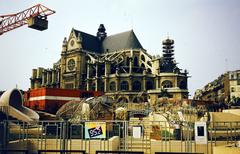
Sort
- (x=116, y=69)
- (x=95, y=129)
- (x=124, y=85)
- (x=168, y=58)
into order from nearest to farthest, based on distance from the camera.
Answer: (x=95, y=129)
(x=124, y=85)
(x=116, y=69)
(x=168, y=58)

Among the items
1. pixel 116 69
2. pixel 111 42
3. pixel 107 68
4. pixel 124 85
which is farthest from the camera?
pixel 111 42

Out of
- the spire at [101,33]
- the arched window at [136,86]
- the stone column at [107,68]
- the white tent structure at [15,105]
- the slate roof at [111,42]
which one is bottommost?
the white tent structure at [15,105]

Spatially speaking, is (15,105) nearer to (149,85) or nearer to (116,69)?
(116,69)

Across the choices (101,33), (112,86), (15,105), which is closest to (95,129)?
(15,105)

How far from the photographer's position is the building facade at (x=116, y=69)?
69.0m

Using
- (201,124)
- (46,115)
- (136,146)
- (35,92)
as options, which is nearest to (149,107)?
(46,115)

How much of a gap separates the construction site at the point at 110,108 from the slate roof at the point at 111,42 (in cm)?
28

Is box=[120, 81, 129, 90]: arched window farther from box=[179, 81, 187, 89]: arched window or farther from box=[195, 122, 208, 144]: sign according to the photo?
box=[195, 122, 208, 144]: sign

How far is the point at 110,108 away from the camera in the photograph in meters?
39.7

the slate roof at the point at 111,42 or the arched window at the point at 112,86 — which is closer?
the arched window at the point at 112,86

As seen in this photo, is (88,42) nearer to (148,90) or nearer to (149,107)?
(148,90)

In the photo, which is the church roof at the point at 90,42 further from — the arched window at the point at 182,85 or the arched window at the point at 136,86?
the arched window at the point at 182,85

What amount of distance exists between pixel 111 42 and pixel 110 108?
4919cm

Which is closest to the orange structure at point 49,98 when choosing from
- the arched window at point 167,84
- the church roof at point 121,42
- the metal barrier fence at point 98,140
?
the arched window at point 167,84
